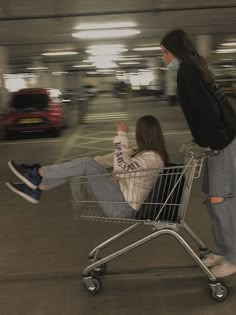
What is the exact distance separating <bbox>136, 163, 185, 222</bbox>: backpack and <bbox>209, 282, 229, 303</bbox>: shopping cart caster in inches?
20.6

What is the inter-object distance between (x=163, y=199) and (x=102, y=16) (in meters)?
6.83

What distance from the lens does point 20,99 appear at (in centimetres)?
1478

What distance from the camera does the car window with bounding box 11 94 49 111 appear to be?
47.4 ft

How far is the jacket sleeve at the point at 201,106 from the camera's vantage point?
303 centimetres

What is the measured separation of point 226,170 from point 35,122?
10826 millimetres

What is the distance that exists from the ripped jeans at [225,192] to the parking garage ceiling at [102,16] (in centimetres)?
554

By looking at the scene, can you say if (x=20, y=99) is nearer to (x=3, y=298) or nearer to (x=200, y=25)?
(x=200, y=25)

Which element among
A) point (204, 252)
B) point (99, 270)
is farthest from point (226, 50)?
point (99, 270)

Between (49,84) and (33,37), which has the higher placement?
(33,37)

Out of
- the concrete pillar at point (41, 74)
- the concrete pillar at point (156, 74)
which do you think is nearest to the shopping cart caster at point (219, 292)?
the concrete pillar at point (41, 74)

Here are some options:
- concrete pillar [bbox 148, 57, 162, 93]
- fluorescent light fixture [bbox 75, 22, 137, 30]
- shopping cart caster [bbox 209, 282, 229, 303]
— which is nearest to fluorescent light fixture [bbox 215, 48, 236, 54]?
concrete pillar [bbox 148, 57, 162, 93]

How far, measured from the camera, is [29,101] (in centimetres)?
1472

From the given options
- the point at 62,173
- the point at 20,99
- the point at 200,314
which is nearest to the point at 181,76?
the point at 62,173

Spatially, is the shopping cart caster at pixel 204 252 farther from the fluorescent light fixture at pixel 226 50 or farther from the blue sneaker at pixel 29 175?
the fluorescent light fixture at pixel 226 50
